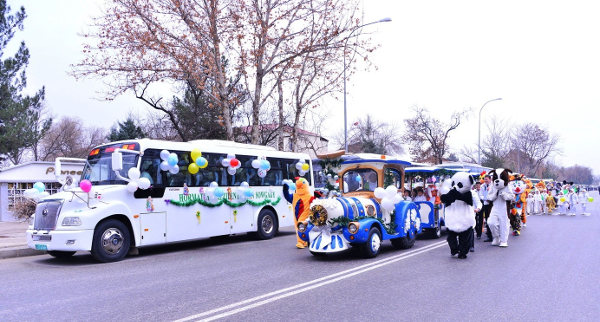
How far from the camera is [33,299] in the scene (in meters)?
6.66

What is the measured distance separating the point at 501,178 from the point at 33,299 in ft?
35.0

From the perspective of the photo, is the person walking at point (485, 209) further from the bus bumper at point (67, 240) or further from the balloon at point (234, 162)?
the bus bumper at point (67, 240)

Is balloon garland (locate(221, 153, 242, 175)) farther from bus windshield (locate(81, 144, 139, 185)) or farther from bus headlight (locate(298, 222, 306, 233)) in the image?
bus headlight (locate(298, 222, 306, 233))

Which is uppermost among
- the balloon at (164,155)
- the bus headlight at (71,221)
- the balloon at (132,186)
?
the balloon at (164,155)

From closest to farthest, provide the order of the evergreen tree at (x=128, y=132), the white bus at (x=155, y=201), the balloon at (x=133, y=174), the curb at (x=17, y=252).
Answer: the white bus at (x=155, y=201)
the balloon at (x=133, y=174)
the curb at (x=17, y=252)
the evergreen tree at (x=128, y=132)

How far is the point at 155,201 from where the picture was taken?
11422 millimetres

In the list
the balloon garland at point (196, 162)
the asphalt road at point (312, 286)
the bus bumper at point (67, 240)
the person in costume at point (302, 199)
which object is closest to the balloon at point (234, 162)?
the balloon garland at point (196, 162)

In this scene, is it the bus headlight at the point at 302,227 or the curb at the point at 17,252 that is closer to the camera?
the bus headlight at the point at 302,227

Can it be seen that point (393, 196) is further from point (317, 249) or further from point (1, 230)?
point (1, 230)

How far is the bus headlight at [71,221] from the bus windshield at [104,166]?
1.25m

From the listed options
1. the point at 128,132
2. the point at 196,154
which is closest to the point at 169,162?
the point at 196,154

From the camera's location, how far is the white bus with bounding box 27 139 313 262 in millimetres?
9961

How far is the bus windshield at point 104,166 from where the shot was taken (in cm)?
1086

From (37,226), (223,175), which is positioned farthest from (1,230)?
(223,175)
